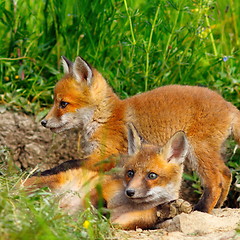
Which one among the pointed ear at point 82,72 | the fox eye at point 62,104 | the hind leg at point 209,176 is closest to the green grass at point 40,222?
the hind leg at point 209,176

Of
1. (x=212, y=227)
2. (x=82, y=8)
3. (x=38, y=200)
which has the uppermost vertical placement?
(x=82, y=8)

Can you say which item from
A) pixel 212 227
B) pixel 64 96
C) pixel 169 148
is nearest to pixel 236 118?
pixel 169 148

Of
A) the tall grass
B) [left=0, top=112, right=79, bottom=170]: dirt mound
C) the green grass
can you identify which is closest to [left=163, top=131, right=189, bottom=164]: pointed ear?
the green grass

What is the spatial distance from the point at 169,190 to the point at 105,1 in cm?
281

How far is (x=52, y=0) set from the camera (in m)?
6.53

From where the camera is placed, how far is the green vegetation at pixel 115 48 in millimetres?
6133

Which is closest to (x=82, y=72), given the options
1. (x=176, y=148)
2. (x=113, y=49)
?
(x=113, y=49)

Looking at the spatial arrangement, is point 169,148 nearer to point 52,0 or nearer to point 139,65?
point 139,65

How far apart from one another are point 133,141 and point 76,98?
43.1 inches

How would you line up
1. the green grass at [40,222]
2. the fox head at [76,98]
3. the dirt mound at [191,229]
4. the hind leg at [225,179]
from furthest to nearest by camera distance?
1. the fox head at [76,98]
2. the hind leg at [225,179]
3. the dirt mound at [191,229]
4. the green grass at [40,222]

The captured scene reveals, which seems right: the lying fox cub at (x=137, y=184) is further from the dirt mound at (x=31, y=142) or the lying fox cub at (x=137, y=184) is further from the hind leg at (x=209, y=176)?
the dirt mound at (x=31, y=142)

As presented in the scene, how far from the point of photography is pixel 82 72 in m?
5.56

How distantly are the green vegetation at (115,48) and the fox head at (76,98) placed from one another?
2.27 feet

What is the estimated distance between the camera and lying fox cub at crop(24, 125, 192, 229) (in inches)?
172
